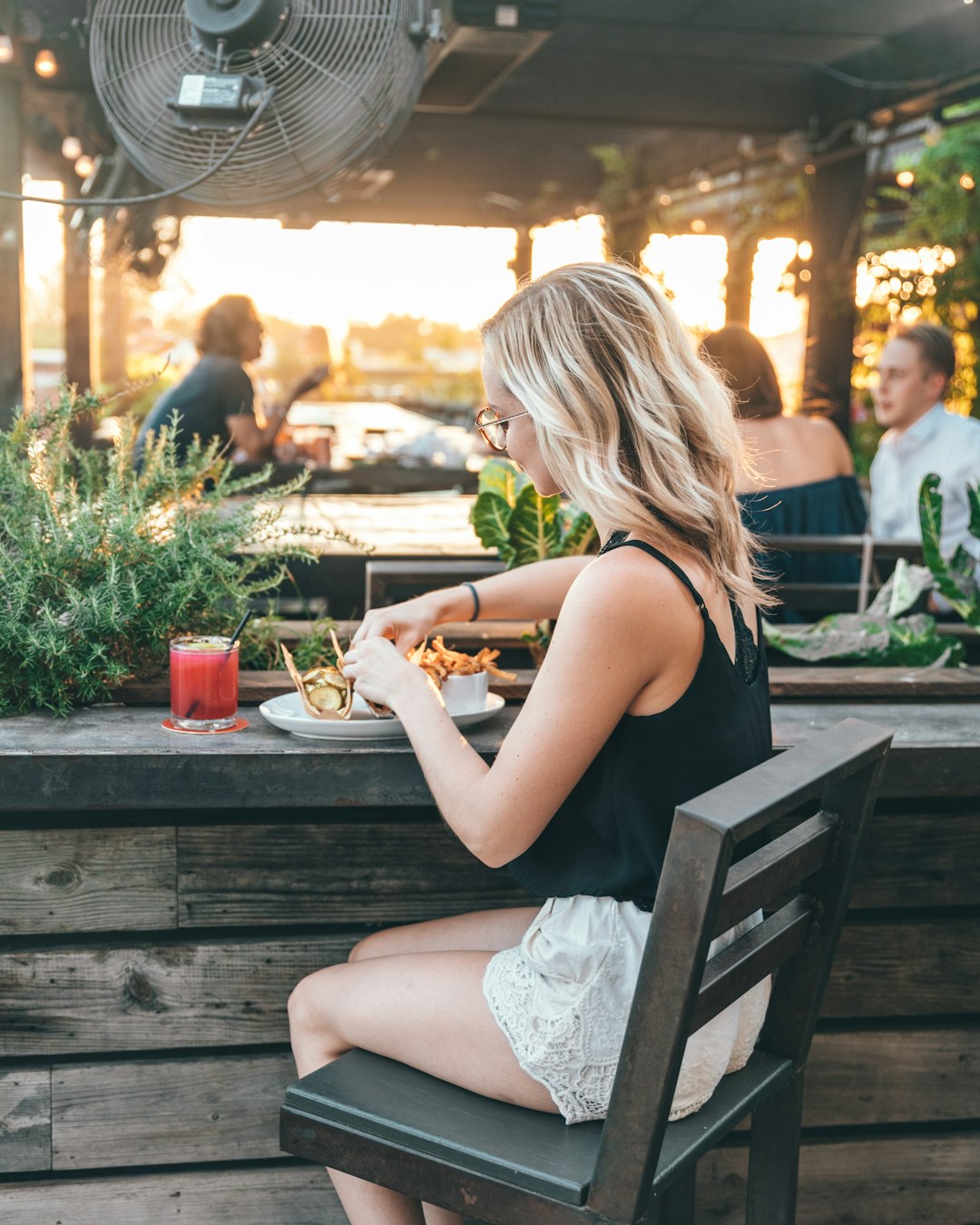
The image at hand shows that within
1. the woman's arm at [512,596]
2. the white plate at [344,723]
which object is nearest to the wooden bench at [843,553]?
the woman's arm at [512,596]

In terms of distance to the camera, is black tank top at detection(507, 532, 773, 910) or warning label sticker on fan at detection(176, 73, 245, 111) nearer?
black tank top at detection(507, 532, 773, 910)

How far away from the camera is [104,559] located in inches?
64.3

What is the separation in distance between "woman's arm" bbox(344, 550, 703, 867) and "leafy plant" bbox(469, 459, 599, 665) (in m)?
0.75

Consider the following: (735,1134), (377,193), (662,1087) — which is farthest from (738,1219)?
(377,193)

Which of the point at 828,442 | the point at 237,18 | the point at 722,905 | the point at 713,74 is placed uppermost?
the point at 713,74

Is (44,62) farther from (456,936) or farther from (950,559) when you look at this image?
(456,936)

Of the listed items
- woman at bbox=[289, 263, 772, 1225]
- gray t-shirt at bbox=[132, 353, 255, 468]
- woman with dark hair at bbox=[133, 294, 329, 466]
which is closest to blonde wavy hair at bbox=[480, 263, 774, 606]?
woman at bbox=[289, 263, 772, 1225]

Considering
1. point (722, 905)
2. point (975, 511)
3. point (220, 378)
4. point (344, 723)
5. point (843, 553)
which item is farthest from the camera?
point (220, 378)

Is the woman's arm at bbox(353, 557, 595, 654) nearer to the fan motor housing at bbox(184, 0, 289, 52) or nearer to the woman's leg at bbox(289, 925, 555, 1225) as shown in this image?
the woman's leg at bbox(289, 925, 555, 1225)

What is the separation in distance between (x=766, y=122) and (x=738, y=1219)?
505 centimetres

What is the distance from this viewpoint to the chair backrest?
96 centimetres

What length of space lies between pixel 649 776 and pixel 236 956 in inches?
28.9

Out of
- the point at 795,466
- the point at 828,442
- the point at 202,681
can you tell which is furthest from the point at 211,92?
the point at 828,442

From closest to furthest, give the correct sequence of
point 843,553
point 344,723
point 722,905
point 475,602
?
1. point 722,905
2. point 344,723
3. point 475,602
4. point 843,553
